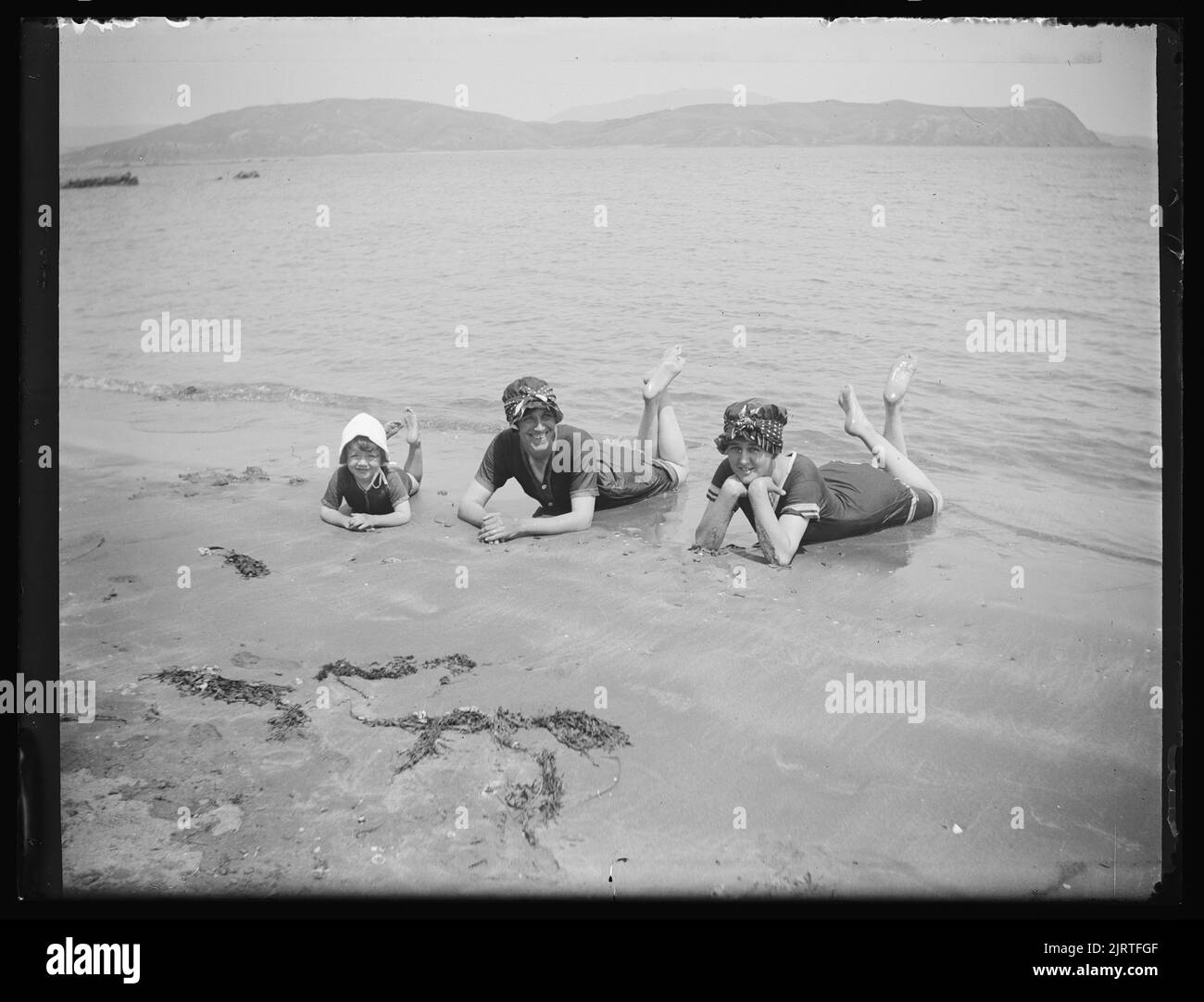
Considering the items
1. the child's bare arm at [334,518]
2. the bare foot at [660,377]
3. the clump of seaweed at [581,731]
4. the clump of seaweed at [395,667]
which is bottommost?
the clump of seaweed at [581,731]

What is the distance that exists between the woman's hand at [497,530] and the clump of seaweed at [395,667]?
102 cm

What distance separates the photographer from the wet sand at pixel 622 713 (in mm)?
4129

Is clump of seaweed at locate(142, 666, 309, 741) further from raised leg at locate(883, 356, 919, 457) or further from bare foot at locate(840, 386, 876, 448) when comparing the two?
raised leg at locate(883, 356, 919, 457)

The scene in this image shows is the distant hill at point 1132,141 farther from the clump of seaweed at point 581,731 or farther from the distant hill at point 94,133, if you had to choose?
the distant hill at point 94,133

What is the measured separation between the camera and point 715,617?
500cm

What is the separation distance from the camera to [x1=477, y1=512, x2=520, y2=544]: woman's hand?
223 inches

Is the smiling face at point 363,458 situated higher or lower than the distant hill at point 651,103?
lower

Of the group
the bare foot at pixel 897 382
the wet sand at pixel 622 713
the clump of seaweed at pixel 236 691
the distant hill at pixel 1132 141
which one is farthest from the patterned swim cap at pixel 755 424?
the clump of seaweed at pixel 236 691

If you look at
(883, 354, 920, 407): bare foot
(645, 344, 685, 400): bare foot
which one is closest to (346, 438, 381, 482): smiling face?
(645, 344, 685, 400): bare foot

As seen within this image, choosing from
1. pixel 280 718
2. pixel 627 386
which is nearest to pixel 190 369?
pixel 627 386

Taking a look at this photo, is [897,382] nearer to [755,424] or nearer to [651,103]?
[755,424]

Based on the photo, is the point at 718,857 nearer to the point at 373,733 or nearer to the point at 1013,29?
the point at 373,733

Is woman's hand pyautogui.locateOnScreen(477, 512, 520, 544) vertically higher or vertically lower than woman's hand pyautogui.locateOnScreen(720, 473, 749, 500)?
lower

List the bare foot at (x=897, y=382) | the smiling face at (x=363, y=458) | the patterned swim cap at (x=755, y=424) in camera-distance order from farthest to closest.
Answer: the bare foot at (x=897, y=382), the smiling face at (x=363, y=458), the patterned swim cap at (x=755, y=424)
